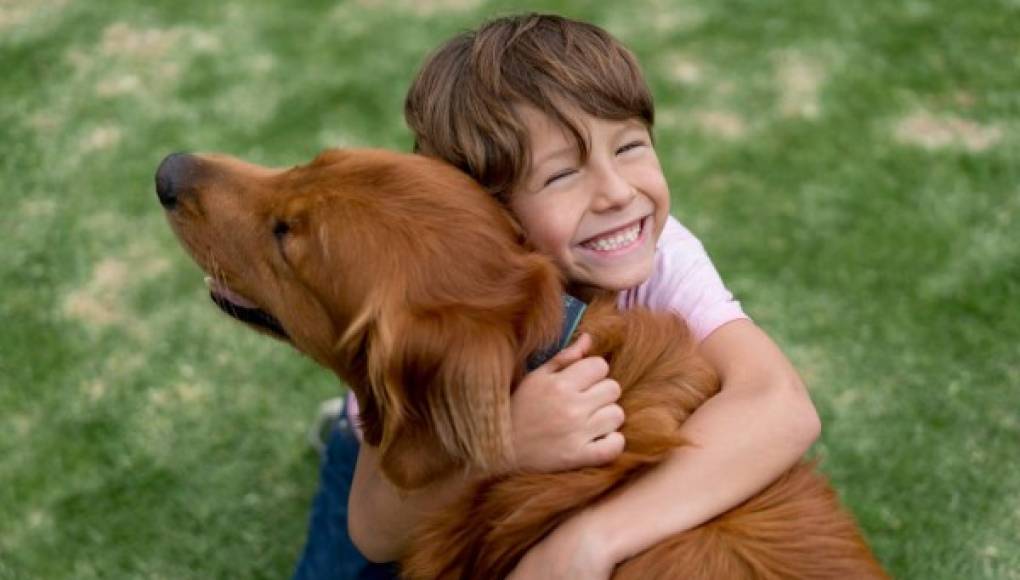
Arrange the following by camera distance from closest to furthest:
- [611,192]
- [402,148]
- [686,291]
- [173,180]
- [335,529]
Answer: [611,192]
[173,180]
[686,291]
[335,529]
[402,148]

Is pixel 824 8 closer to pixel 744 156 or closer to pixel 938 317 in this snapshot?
pixel 744 156

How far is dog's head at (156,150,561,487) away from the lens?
2.12m

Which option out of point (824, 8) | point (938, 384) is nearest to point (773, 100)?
point (824, 8)

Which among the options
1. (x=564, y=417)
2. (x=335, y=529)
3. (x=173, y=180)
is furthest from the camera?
(x=335, y=529)

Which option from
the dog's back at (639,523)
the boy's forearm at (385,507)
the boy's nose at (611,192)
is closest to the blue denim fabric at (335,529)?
the boy's forearm at (385,507)

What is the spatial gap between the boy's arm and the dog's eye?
994 mm

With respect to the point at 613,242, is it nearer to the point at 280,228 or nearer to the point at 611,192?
the point at 611,192

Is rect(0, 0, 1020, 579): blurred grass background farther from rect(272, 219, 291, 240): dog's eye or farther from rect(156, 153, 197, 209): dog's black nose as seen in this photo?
rect(156, 153, 197, 209): dog's black nose

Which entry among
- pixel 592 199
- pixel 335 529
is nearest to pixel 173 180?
pixel 592 199

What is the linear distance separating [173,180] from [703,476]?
5.37 feet

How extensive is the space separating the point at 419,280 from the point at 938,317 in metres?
2.70

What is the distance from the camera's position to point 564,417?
222cm

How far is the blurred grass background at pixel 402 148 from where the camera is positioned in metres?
3.60

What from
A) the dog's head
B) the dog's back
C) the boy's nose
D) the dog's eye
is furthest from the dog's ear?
the boy's nose
